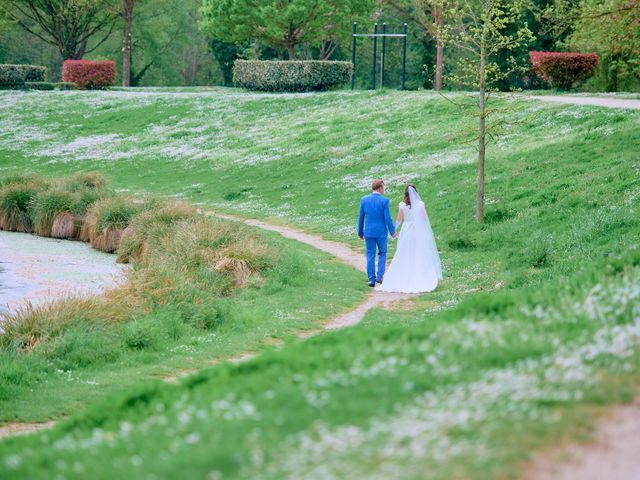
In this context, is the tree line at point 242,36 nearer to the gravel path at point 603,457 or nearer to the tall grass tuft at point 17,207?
the tall grass tuft at point 17,207

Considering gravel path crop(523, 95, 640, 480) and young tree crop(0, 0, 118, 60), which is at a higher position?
young tree crop(0, 0, 118, 60)

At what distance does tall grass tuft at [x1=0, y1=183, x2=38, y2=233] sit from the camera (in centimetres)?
2769

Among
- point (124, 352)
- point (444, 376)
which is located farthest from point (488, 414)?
point (124, 352)

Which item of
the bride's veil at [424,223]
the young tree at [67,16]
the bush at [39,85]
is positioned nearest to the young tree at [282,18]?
the bush at [39,85]

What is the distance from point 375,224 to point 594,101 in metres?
17.4

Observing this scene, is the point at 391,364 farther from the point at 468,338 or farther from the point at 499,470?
the point at 499,470

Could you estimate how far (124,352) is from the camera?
13.4m

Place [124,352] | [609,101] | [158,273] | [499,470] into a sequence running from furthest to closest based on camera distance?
[609,101] → [158,273] → [124,352] → [499,470]

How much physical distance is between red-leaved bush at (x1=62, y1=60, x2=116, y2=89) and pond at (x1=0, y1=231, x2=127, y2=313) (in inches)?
1266

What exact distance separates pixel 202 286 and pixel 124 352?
3.74 meters

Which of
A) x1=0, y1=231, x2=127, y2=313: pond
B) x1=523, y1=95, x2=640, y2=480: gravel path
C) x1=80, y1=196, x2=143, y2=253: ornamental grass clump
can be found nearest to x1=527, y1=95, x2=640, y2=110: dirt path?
x1=80, y1=196, x2=143, y2=253: ornamental grass clump

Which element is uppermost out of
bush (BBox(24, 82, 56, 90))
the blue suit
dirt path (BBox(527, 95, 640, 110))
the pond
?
bush (BBox(24, 82, 56, 90))

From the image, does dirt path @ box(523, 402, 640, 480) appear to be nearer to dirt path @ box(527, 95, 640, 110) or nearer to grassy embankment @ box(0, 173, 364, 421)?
grassy embankment @ box(0, 173, 364, 421)

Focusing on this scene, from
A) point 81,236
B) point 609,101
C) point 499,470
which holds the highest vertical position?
point 609,101
